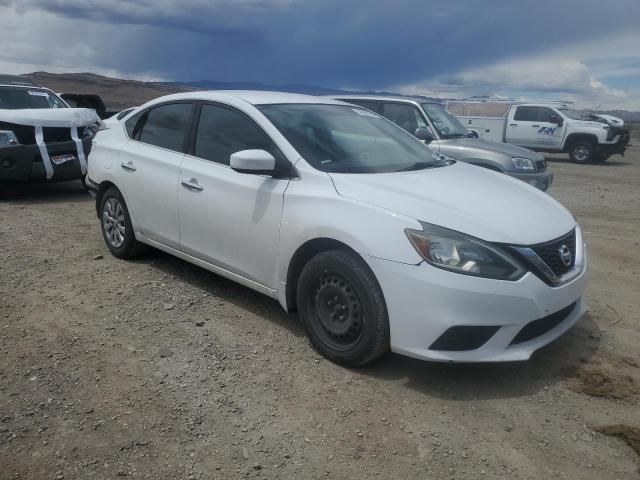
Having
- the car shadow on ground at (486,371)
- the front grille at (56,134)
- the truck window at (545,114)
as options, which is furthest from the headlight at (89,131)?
the truck window at (545,114)

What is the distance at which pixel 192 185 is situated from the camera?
4.39m

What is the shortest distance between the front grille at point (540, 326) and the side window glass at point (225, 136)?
1.88 metres

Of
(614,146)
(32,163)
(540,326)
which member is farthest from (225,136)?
(614,146)

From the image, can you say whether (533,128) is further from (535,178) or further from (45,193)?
(45,193)

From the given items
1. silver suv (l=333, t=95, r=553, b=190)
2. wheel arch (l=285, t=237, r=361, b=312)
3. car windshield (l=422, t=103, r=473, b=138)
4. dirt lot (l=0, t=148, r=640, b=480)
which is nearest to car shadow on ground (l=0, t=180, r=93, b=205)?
dirt lot (l=0, t=148, r=640, b=480)

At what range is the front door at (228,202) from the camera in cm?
388

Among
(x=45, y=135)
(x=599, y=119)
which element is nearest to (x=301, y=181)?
(x=45, y=135)

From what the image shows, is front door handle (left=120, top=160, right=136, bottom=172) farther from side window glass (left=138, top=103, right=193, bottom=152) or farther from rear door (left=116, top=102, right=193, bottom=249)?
side window glass (left=138, top=103, right=193, bottom=152)

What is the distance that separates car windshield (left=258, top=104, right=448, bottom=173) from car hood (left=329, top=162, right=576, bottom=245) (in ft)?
0.65

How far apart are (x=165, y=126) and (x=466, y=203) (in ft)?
9.16

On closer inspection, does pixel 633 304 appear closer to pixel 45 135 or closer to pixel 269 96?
pixel 269 96

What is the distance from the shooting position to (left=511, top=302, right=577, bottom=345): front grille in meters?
3.26

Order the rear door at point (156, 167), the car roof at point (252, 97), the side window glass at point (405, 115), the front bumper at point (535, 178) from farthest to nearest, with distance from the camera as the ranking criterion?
the side window glass at point (405, 115) < the front bumper at point (535, 178) < the rear door at point (156, 167) < the car roof at point (252, 97)

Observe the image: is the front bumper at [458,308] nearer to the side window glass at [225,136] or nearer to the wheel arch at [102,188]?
the side window glass at [225,136]
